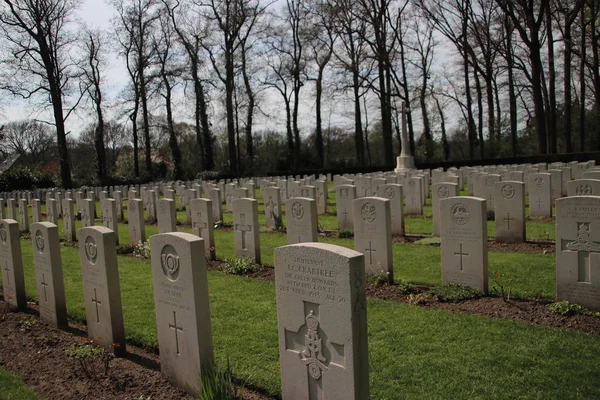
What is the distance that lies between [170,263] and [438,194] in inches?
298

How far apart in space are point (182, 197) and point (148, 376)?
14.8 m

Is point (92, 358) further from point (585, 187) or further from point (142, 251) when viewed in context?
point (585, 187)

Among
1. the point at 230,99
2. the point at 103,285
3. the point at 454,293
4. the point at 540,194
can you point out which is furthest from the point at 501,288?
the point at 230,99

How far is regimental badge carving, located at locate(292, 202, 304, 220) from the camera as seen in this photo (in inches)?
331

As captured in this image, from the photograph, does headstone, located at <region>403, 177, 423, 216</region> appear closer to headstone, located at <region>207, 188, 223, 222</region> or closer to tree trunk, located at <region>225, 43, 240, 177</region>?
headstone, located at <region>207, 188, 223, 222</region>

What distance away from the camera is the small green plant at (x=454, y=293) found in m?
6.44

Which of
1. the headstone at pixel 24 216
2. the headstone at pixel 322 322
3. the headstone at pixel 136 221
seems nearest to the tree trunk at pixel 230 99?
the headstone at pixel 24 216

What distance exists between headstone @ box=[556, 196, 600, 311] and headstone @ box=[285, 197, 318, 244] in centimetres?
361

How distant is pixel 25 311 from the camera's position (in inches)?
280

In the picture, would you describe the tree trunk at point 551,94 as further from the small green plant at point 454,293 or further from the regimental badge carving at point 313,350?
the regimental badge carving at point 313,350

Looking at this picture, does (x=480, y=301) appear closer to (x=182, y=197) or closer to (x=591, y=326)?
(x=591, y=326)

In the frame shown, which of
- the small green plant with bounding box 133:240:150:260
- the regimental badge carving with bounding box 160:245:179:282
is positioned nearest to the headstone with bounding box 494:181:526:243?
the small green plant with bounding box 133:240:150:260

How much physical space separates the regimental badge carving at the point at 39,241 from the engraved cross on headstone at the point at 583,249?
6334 mm

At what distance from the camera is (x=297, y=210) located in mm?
8453
